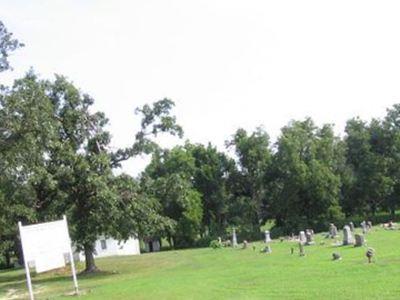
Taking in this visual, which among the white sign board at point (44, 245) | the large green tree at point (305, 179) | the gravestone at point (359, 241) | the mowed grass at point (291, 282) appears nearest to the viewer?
the mowed grass at point (291, 282)

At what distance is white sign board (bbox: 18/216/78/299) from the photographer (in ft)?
63.7

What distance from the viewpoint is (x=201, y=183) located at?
78.4 meters

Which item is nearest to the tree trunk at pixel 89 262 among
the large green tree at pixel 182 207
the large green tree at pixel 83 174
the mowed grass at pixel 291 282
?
the large green tree at pixel 83 174

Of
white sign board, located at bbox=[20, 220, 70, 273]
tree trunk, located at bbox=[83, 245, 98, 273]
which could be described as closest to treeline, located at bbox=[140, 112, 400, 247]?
tree trunk, located at bbox=[83, 245, 98, 273]

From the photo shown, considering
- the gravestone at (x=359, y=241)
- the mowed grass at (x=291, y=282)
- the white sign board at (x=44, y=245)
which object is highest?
the white sign board at (x=44, y=245)

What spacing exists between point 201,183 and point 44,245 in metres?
58.7

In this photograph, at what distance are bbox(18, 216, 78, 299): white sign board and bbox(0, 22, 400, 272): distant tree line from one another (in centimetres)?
1269

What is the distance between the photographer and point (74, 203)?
3609 centimetres

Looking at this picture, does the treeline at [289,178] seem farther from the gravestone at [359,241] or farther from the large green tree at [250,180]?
the gravestone at [359,241]

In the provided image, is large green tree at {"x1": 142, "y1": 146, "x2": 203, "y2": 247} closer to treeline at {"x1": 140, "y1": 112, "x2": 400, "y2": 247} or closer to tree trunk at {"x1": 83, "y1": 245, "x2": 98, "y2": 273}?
treeline at {"x1": 140, "y1": 112, "x2": 400, "y2": 247}

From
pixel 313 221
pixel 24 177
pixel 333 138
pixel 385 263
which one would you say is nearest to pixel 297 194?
pixel 313 221

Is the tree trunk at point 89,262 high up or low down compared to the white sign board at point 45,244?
down

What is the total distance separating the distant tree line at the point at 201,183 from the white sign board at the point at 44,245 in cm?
1269

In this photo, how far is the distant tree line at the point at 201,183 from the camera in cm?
3522
